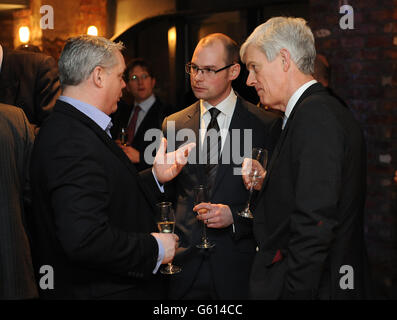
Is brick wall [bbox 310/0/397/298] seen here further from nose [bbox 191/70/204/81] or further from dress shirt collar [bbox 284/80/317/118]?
dress shirt collar [bbox 284/80/317/118]

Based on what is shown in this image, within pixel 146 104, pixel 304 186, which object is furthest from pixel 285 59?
pixel 146 104

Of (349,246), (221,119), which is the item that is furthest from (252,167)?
(349,246)

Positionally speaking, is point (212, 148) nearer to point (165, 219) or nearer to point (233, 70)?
point (233, 70)

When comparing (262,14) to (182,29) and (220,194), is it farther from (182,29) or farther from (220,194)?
(220,194)

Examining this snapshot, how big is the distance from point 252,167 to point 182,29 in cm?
396

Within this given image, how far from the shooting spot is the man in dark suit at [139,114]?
3.89 m

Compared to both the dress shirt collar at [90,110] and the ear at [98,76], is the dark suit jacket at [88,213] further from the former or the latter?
the ear at [98,76]

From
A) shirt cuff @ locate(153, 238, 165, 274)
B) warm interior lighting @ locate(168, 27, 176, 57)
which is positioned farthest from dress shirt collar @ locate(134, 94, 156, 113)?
shirt cuff @ locate(153, 238, 165, 274)

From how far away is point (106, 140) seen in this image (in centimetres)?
169

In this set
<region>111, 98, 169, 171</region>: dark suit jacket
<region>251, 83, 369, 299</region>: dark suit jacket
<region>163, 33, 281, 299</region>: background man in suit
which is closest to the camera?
<region>251, 83, 369, 299</region>: dark suit jacket

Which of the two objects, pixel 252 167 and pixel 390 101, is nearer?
pixel 252 167

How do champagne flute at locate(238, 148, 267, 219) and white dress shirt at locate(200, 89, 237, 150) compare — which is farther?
white dress shirt at locate(200, 89, 237, 150)

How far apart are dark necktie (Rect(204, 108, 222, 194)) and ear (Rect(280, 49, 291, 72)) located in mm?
734

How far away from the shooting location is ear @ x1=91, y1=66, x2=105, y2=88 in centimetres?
170
